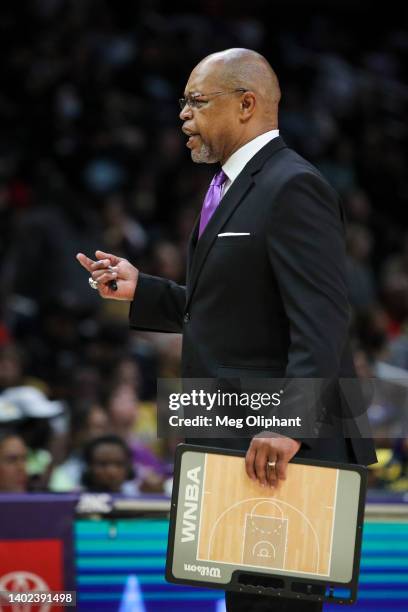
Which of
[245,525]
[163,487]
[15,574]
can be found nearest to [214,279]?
[245,525]

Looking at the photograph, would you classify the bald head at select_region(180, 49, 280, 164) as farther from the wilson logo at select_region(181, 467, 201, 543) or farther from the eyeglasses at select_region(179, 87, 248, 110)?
the wilson logo at select_region(181, 467, 201, 543)

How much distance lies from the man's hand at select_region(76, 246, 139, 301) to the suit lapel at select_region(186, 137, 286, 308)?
217 millimetres

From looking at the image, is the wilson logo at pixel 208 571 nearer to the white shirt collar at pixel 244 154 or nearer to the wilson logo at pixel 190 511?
the wilson logo at pixel 190 511

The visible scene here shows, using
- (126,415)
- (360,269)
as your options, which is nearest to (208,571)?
(126,415)

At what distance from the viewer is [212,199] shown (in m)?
3.14

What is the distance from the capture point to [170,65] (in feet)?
33.8

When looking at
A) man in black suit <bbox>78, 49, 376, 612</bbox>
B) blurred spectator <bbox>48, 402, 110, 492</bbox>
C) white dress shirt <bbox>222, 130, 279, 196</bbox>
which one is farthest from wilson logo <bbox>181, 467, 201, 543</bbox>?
blurred spectator <bbox>48, 402, 110, 492</bbox>

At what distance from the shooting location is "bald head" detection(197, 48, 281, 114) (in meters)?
3.00

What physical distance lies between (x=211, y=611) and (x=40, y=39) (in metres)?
6.81

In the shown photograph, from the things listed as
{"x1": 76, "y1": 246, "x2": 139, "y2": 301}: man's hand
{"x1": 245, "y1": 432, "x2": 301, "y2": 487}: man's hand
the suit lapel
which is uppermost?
the suit lapel

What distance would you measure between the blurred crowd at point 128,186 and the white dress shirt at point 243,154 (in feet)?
5.60

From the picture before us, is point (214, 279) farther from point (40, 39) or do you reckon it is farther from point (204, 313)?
point (40, 39)

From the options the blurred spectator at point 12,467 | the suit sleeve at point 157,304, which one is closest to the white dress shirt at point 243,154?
the suit sleeve at point 157,304

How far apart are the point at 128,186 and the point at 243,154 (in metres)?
6.48
